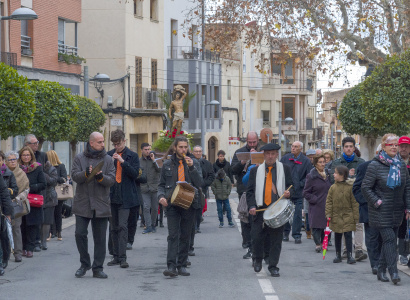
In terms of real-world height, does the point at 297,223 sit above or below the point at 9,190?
below

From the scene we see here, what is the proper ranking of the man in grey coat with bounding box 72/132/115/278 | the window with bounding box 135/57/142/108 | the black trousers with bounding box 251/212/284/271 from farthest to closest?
the window with bounding box 135/57/142/108, the black trousers with bounding box 251/212/284/271, the man in grey coat with bounding box 72/132/115/278

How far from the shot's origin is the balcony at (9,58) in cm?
2917

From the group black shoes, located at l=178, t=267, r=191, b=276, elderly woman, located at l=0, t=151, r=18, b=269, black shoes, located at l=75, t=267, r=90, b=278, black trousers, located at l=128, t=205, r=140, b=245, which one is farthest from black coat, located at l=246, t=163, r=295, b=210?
elderly woman, located at l=0, t=151, r=18, b=269

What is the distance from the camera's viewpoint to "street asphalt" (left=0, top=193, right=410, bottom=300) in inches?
426

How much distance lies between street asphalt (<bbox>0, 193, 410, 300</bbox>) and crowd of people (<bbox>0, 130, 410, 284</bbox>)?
9.7 inches

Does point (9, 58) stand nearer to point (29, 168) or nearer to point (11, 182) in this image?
point (29, 168)

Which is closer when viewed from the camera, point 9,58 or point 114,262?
point 114,262

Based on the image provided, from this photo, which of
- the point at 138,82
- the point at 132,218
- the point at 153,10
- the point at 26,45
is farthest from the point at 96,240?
the point at 153,10

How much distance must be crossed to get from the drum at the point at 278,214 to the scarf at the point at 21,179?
13.3 ft

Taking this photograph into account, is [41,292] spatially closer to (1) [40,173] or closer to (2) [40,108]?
(1) [40,173]

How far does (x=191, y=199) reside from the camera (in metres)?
12.4

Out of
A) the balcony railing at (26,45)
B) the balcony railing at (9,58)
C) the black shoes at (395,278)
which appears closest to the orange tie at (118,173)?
the black shoes at (395,278)

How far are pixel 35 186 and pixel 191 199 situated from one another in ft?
11.7

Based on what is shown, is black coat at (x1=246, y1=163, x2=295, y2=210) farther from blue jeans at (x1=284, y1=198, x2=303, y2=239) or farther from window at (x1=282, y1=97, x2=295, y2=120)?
window at (x1=282, y1=97, x2=295, y2=120)
